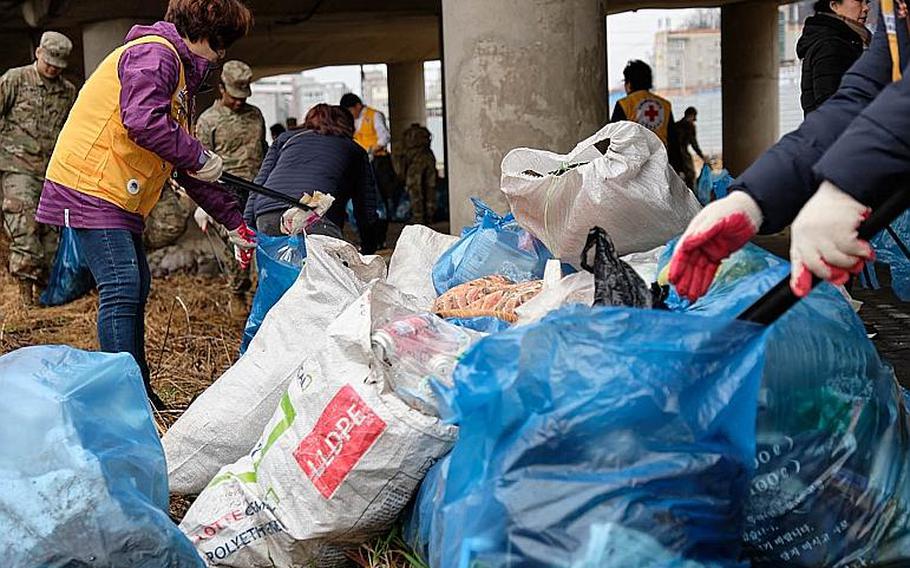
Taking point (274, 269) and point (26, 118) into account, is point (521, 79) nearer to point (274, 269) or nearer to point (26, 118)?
point (274, 269)

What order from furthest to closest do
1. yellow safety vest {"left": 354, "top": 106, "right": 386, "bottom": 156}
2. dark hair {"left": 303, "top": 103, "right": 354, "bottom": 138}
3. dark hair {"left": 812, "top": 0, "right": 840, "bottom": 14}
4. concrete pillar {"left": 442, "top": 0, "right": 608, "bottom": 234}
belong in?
yellow safety vest {"left": 354, "top": 106, "right": 386, "bottom": 156}
dark hair {"left": 303, "top": 103, "right": 354, "bottom": 138}
concrete pillar {"left": 442, "top": 0, "right": 608, "bottom": 234}
dark hair {"left": 812, "top": 0, "right": 840, "bottom": 14}

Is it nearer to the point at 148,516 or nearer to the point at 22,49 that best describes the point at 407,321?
the point at 148,516

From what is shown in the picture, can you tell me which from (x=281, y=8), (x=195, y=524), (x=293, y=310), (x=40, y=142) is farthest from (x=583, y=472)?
(x=281, y=8)

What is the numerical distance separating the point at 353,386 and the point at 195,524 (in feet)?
1.86

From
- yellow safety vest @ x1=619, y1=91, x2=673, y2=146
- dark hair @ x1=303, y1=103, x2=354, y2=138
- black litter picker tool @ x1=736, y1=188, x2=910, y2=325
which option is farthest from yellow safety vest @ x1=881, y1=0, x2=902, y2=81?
yellow safety vest @ x1=619, y1=91, x2=673, y2=146

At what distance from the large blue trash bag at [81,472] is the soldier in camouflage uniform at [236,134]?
5.02 metres

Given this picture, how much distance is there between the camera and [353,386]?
8.54 feet

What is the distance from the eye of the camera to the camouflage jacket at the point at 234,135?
775cm

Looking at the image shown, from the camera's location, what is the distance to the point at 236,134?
307 inches

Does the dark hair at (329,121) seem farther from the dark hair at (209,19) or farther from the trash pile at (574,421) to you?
the trash pile at (574,421)

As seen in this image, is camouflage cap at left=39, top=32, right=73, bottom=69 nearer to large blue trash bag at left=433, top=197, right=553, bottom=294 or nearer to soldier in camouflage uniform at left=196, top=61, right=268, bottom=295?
soldier in camouflage uniform at left=196, top=61, right=268, bottom=295

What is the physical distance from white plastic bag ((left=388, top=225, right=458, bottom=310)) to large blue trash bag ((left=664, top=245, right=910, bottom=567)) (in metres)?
1.79

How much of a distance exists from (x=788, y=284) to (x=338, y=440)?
1.02 meters

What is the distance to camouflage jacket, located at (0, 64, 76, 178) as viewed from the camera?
8492 millimetres
